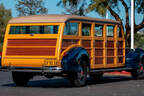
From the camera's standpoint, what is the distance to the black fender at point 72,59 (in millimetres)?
14250

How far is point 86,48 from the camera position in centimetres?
1562

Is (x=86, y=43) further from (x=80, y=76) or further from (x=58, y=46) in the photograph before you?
(x=58, y=46)

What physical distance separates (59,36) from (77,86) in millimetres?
1763

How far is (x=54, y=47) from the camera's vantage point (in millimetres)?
14391

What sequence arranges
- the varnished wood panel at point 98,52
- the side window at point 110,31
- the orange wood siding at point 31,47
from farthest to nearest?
the side window at point 110,31, the varnished wood panel at point 98,52, the orange wood siding at point 31,47

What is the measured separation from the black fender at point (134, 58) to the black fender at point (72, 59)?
145 inches

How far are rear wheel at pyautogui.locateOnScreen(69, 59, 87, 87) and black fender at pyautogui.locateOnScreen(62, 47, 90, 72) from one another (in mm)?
178

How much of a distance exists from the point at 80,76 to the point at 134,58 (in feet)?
13.4

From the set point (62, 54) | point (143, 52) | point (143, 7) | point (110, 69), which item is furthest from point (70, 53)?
point (143, 7)

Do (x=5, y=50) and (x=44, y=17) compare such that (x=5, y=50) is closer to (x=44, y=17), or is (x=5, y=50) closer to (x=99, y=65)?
(x=44, y=17)

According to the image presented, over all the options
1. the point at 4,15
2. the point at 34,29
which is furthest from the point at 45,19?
the point at 4,15

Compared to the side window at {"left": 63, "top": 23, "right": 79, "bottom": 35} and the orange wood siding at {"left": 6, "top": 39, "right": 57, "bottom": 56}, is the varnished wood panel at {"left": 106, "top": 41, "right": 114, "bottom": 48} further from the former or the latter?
the orange wood siding at {"left": 6, "top": 39, "right": 57, "bottom": 56}

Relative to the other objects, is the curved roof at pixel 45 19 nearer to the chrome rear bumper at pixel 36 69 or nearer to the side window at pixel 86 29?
the side window at pixel 86 29

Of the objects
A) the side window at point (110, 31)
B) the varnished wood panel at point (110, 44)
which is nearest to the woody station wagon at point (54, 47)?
the varnished wood panel at point (110, 44)
